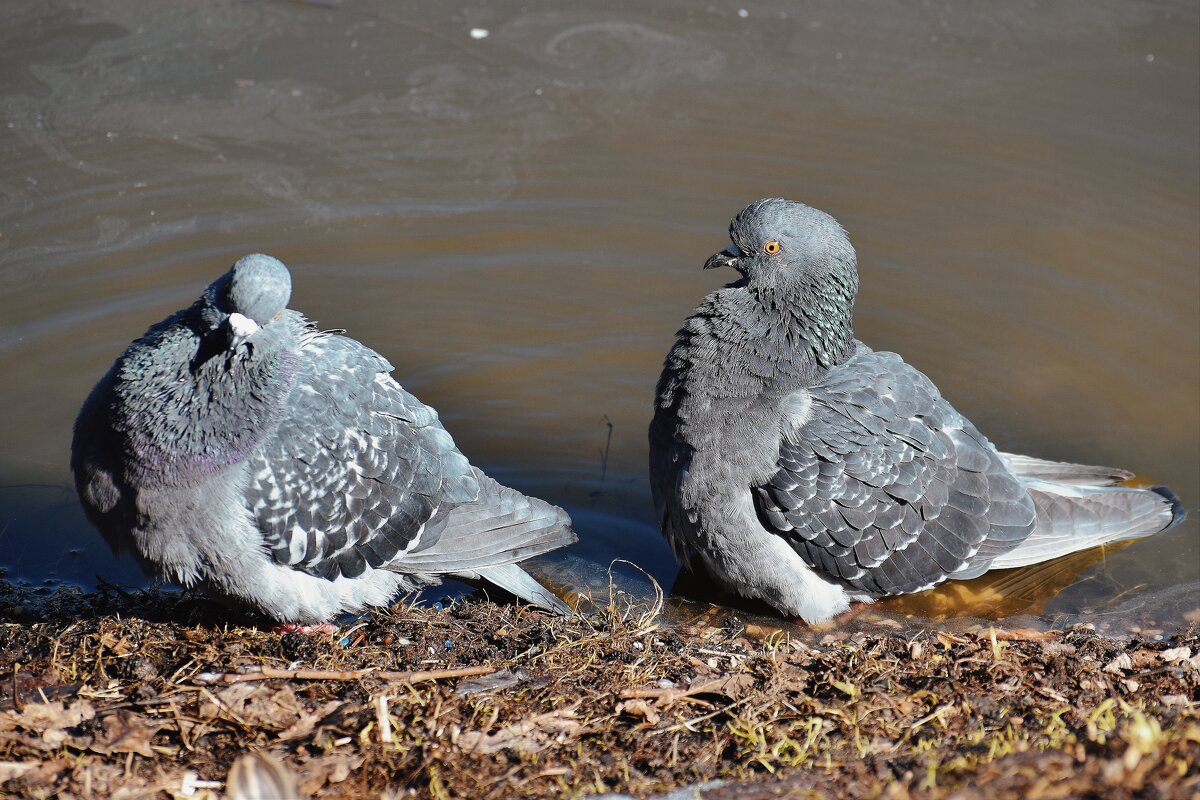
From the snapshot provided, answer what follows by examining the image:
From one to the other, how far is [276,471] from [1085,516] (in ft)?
14.2

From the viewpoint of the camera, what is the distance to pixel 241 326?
14.2ft

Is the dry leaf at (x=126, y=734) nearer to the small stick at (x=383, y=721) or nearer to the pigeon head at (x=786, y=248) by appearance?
the small stick at (x=383, y=721)

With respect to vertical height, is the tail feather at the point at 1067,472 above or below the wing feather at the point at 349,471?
below

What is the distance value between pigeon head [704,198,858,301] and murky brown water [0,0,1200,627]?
1.78 metres

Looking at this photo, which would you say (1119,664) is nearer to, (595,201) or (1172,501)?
(1172,501)

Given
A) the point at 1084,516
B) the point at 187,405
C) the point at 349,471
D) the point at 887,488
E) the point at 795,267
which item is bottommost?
the point at 1084,516

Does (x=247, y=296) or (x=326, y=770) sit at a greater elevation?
(x=247, y=296)

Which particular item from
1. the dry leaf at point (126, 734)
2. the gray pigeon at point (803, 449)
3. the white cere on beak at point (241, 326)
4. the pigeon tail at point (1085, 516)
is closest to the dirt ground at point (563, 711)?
the dry leaf at point (126, 734)

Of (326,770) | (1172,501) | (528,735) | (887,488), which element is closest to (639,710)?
(528,735)

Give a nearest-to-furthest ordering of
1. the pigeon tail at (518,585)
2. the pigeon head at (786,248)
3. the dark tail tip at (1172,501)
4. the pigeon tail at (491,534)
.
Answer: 1. the pigeon tail at (491,534)
2. the pigeon tail at (518,585)
3. the pigeon head at (786,248)
4. the dark tail tip at (1172,501)

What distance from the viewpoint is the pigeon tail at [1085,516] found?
606cm

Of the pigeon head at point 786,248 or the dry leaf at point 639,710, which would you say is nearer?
the dry leaf at point 639,710

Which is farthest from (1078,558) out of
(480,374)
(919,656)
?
(480,374)

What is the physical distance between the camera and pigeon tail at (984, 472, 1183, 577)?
239 inches
